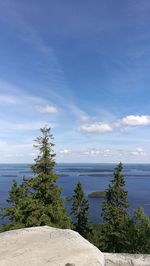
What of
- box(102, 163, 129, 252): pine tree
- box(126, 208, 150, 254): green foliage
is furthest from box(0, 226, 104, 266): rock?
box(102, 163, 129, 252): pine tree

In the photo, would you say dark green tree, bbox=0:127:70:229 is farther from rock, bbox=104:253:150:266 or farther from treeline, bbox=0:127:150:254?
rock, bbox=104:253:150:266

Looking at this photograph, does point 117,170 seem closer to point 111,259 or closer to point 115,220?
point 115,220

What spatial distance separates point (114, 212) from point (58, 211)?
17062 millimetres

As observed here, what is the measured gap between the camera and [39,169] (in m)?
24.6

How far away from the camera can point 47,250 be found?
10.9m

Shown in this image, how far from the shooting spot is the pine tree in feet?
123

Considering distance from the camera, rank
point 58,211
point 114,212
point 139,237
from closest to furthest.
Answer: point 58,211, point 139,237, point 114,212

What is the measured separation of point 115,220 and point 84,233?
4.71 metres

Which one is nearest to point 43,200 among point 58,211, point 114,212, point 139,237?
point 58,211

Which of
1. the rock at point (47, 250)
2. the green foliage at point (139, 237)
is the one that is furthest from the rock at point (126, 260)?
the green foliage at point (139, 237)

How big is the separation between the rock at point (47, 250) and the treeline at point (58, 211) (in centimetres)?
1077

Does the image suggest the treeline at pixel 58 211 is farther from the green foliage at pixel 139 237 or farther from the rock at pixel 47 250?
the rock at pixel 47 250

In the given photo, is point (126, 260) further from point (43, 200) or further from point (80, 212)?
point (80, 212)

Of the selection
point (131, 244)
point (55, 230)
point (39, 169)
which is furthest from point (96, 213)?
point (55, 230)
